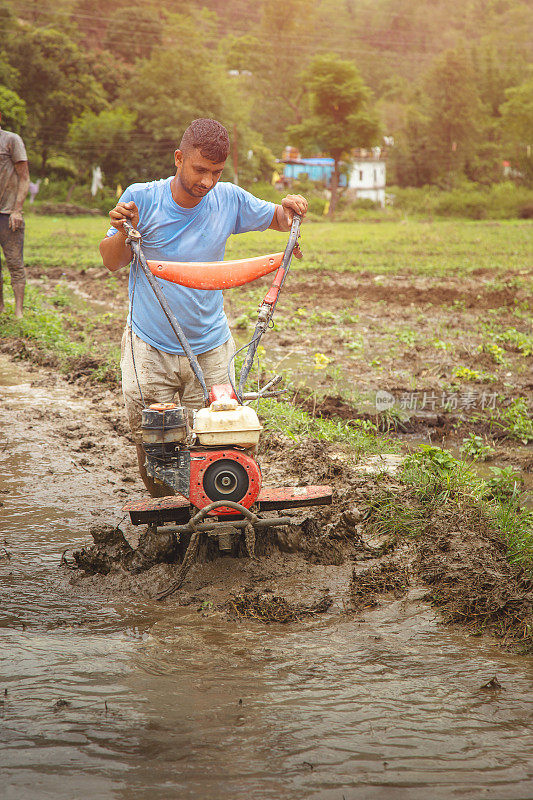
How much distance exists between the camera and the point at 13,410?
6.62 metres

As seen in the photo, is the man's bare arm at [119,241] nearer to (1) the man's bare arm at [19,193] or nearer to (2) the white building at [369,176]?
(1) the man's bare arm at [19,193]

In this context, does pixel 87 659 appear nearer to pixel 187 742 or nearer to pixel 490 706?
pixel 187 742

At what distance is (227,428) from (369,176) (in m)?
57.6

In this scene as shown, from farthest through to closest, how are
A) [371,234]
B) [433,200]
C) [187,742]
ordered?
[433,200] < [371,234] < [187,742]

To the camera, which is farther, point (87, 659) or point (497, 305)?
point (497, 305)

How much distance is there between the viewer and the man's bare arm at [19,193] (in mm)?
8594

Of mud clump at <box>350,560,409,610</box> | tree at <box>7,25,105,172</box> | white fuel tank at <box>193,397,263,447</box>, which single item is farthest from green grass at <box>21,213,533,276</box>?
tree at <box>7,25,105,172</box>

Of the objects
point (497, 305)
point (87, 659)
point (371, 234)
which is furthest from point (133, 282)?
point (371, 234)

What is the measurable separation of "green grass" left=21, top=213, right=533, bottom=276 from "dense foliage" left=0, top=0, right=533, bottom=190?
1196cm

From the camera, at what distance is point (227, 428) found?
135 inches

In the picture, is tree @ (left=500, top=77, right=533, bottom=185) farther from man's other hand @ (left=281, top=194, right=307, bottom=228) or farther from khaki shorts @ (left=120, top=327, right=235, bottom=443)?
khaki shorts @ (left=120, top=327, right=235, bottom=443)

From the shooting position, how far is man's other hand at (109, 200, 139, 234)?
3541mm

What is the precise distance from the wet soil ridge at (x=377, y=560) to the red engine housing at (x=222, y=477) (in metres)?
0.46

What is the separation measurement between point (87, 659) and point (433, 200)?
1754 inches
